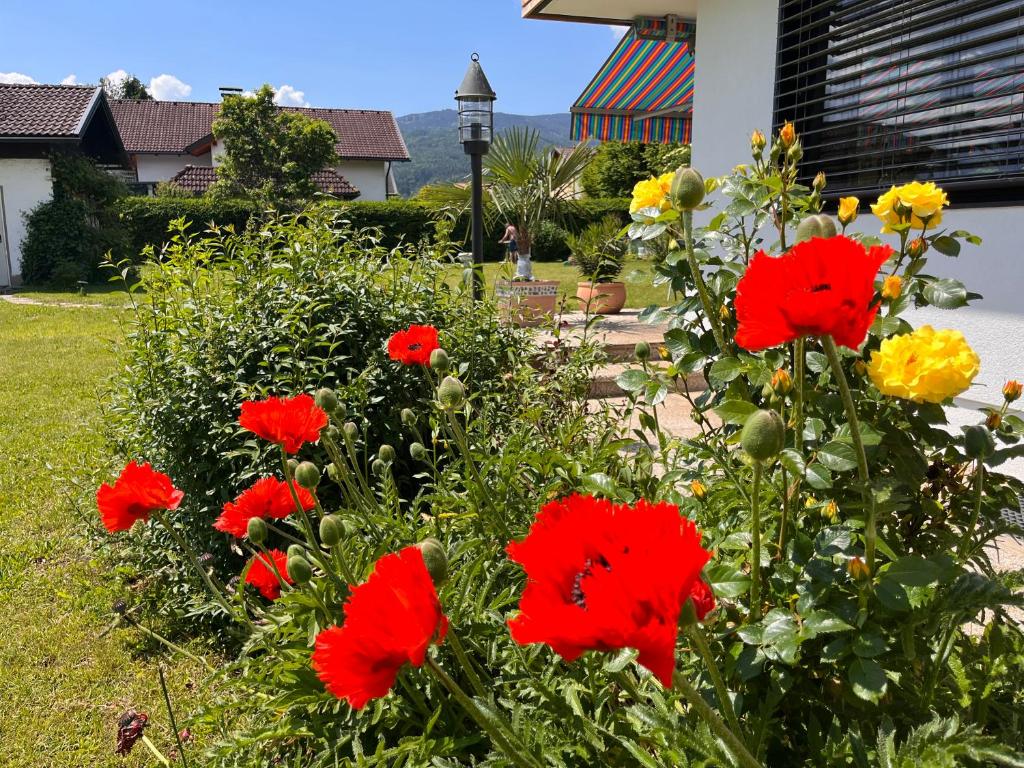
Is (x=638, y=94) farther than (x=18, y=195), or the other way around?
A: (x=18, y=195)

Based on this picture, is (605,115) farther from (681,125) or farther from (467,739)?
(467,739)

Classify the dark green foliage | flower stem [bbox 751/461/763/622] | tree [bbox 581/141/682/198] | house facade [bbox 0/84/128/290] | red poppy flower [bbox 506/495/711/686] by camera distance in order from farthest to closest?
1. tree [bbox 581/141/682/198]
2. house facade [bbox 0/84/128/290]
3. the dark green foliage
4. flower stem [bbox 751/461/763/622]
5. red poppy flower [bbox 506/495/711/686]

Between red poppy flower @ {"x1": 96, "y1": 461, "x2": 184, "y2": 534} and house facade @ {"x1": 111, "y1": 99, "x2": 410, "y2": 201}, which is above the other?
house facade @ {"x1": 111, "y1": 99, "x2": 410, "y2": 201}

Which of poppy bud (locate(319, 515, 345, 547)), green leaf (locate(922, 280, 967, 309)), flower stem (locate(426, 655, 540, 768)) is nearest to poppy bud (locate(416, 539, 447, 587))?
flower stem (locate(426, 655, 540, 768))

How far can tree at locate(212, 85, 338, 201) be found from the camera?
20.8m

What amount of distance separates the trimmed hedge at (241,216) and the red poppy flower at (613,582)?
16621 millimetres

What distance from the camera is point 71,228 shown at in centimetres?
1573

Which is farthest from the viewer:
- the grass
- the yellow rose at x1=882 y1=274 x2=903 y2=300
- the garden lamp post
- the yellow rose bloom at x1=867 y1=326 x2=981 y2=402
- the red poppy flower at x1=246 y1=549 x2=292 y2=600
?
the garden lamp post

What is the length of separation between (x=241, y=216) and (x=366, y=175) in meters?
14.7

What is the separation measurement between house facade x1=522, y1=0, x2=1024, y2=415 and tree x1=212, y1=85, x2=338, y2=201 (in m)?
17.6

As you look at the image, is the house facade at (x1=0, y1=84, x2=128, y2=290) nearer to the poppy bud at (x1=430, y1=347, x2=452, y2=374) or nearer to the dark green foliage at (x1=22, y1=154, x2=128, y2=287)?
the dark green foliage at (x1=22, y1=154, x2=128, y2=287)

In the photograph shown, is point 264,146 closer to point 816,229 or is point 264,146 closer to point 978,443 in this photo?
point 816,229

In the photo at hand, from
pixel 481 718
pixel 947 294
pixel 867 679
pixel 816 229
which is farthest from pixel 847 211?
pixel 481 718

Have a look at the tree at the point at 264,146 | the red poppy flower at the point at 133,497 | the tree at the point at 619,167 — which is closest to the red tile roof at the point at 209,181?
the tree at the point at 264,146
